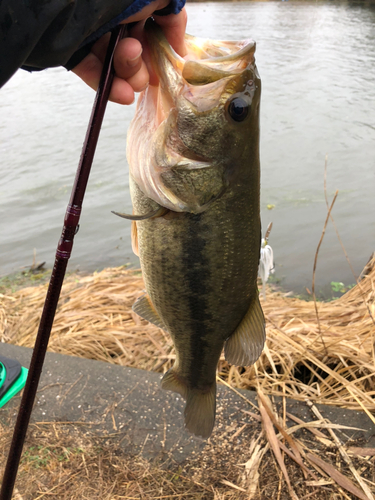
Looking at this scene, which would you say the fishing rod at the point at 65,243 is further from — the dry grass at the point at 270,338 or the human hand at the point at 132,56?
the dry grass at the point at 270,338

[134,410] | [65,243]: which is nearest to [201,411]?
[134,410]

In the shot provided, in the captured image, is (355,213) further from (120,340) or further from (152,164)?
(152,164)

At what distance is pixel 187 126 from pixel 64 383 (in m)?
2.38

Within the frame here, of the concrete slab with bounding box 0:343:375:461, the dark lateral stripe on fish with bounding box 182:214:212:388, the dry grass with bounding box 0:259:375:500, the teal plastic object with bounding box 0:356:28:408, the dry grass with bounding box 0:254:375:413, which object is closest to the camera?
the dark lateral stripe on fish with bounding box 182:214:212:388

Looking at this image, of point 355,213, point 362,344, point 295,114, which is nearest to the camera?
point 362,344

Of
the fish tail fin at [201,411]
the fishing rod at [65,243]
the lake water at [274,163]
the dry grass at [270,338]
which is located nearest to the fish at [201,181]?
the fishing rod at [65,243]

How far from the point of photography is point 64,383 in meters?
3.18

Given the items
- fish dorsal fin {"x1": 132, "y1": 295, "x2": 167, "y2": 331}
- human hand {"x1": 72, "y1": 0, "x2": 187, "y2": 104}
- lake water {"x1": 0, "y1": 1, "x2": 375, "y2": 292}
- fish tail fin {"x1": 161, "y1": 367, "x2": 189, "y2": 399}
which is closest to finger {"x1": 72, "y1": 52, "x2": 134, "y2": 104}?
human hand {"x1": 72, "y1": 0, "x2": 187, "y2": 104}

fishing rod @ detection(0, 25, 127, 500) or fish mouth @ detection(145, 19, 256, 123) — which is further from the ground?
fish mouth @ detection(145, 19, 256, 123)

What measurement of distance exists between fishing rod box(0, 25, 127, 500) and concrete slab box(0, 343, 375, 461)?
1.08m

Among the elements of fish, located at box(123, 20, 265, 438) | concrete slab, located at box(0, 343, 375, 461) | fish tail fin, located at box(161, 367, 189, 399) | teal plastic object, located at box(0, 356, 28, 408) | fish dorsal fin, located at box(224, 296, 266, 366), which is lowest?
concrete slab, located at box(0, 343, 375, 461)

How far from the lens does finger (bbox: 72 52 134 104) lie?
1.66 metres

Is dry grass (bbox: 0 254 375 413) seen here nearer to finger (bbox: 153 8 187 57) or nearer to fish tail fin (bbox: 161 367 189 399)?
fish tail fin (bbox: 161 367 189 399)

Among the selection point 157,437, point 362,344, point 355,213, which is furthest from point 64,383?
point 355,213
